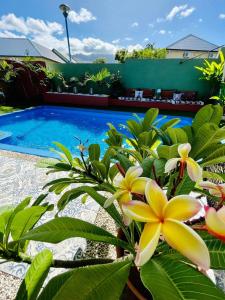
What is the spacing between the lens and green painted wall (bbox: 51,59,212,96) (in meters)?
9.52

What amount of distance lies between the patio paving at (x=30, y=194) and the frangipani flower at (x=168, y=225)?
1588 millimetres

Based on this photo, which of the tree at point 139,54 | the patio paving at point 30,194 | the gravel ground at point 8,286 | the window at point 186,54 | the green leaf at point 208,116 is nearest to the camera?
the green leaf at point 208,116

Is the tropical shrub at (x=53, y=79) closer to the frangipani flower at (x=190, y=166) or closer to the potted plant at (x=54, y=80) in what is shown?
the potted plant at (x=54, y=80)

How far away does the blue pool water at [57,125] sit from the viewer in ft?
21.5

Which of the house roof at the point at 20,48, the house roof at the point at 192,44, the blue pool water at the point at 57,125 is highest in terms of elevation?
the house roof at the point at 192,44

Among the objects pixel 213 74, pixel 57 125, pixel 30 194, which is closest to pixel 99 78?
pixel 57 125

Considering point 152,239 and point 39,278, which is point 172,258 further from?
point 39,278

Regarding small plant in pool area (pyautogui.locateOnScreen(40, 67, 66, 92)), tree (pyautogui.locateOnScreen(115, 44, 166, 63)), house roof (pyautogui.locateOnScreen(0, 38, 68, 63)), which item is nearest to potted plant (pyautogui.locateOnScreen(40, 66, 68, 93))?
small plant in pool area (pyautogui.locateOnScreen(40, 67, 66, 92))

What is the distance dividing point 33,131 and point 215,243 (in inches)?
298

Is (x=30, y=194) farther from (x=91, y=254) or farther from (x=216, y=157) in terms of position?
(x=216, y=157)

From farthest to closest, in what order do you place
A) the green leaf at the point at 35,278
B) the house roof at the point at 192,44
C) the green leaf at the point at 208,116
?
the house roof at the point at 192,44
the green leaf at the point at 208,116
the green leaf at the point at 35,278

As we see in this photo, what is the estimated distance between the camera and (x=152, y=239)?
34 centimetres

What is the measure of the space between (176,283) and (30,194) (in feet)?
8.85

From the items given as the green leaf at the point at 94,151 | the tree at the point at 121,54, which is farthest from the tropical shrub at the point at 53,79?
the tree at the point at 121,54
